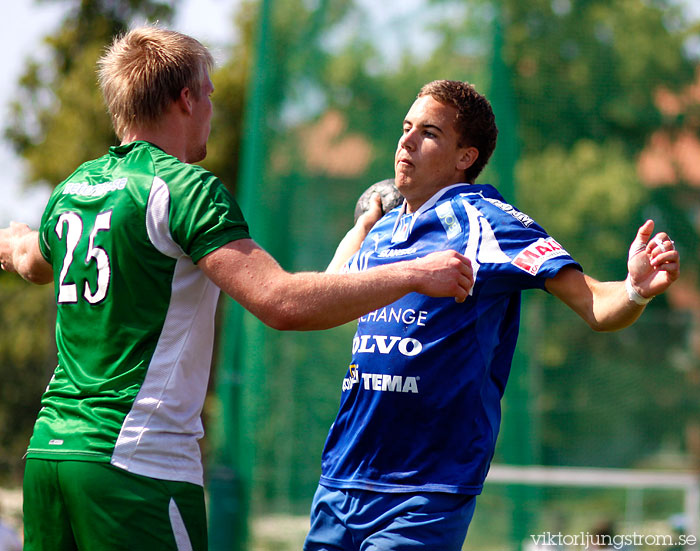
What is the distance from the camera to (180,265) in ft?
8.20

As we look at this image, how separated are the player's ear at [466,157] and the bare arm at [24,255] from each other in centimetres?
148

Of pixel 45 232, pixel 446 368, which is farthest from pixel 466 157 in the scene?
pixel 45 232

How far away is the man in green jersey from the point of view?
2387 mm

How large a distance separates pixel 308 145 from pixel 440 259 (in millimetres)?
6668

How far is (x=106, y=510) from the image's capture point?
2.38 meters

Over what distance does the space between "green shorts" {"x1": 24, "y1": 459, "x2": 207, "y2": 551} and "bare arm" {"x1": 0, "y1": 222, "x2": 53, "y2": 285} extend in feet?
2.49

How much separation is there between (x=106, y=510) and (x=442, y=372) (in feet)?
3.70

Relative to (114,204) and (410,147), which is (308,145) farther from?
(114,204)

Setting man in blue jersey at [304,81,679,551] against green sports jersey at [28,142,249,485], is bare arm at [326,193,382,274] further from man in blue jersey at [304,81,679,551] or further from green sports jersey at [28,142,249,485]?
green sports jersey at [28,142,249,485]

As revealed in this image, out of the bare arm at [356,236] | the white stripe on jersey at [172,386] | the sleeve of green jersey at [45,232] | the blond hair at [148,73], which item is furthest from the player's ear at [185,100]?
the bare arm at [356,236]

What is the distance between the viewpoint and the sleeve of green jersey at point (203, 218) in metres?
2.40

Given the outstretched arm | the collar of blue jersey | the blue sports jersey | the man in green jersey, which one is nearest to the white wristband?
the outstretched arm

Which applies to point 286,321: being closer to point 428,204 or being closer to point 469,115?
point 428,204

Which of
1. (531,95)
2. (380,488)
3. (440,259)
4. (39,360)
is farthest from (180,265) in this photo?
(39,360)
